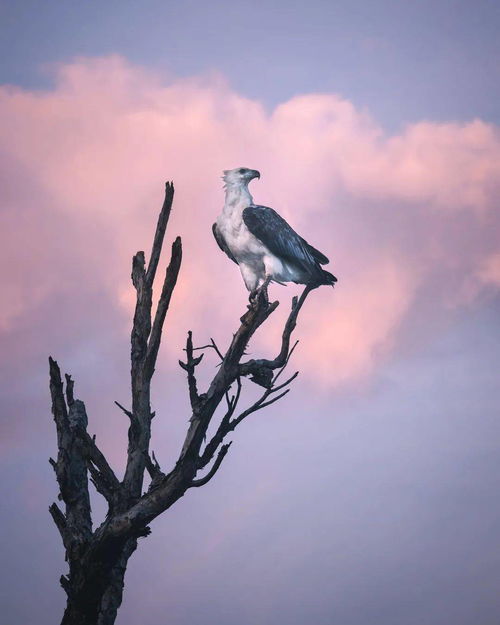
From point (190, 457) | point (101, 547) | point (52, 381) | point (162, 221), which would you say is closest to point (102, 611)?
point (101, 547)

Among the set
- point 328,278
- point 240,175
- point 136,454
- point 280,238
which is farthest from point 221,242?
point 136,454

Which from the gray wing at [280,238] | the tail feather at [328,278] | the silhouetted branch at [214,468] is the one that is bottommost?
the silhouetted branch at [214,468]

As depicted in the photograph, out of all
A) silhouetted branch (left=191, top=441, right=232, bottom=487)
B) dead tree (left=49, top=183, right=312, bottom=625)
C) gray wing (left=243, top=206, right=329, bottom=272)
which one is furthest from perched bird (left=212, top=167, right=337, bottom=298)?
silhouetted branch (left=191, top=441, right=232, bottom=487)

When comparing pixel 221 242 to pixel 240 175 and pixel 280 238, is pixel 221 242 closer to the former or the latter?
pixel 240 175

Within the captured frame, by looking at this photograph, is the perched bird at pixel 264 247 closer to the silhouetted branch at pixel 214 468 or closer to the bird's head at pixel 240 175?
the bird's head at pixel 240 175

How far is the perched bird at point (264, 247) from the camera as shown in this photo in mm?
12008

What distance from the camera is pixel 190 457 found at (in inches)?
305

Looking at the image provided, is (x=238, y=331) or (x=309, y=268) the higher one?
(x=309, y=268)

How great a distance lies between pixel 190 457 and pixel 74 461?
182cm

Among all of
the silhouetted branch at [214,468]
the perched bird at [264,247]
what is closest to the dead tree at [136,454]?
the silhouetted branch at [214,468]

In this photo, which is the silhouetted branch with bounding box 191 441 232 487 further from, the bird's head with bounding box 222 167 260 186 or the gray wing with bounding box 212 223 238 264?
the bird's head with bounding box 222 167 260 186

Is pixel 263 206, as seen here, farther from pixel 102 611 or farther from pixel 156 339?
pixel 102 611

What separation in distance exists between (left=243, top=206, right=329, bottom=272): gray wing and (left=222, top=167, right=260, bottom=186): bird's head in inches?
34.1

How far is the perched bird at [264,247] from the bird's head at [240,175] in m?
0.18
